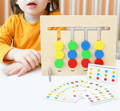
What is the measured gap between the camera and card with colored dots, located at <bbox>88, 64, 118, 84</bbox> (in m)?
0.67

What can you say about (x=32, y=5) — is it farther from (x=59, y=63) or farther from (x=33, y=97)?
(x=33, y=97)

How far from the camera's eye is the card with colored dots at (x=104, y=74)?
26.6 inches

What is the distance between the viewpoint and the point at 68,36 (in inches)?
28.6

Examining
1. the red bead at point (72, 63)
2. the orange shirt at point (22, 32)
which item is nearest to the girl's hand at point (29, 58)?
the red bead at point (72, 63)

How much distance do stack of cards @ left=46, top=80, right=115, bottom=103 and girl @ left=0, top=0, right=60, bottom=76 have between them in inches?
7.3

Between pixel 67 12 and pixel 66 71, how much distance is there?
1.13m

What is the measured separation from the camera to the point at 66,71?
0.75 meters

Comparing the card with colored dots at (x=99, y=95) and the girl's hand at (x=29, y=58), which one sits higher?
the girl's hand at (x=29, y=58)

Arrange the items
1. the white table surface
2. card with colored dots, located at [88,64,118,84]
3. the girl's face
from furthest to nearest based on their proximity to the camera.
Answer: the girl's face < card with colored dots, located at [88,64,118,84] < the white table surface

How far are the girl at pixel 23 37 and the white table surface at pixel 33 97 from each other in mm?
59

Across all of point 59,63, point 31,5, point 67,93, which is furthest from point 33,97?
point 31,5

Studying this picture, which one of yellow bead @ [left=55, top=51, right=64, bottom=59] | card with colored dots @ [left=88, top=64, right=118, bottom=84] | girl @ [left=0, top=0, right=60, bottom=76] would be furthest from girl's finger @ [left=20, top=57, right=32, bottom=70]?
card with colored dots @ [left=88, top=64, right=118, bottom=84]

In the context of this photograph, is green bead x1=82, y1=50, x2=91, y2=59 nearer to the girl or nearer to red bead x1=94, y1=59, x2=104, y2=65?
red bead x1=94, y1=59, x2=104, y2=65

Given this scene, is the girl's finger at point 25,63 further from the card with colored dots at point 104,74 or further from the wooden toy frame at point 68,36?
the card with colored dots at point 104,74
